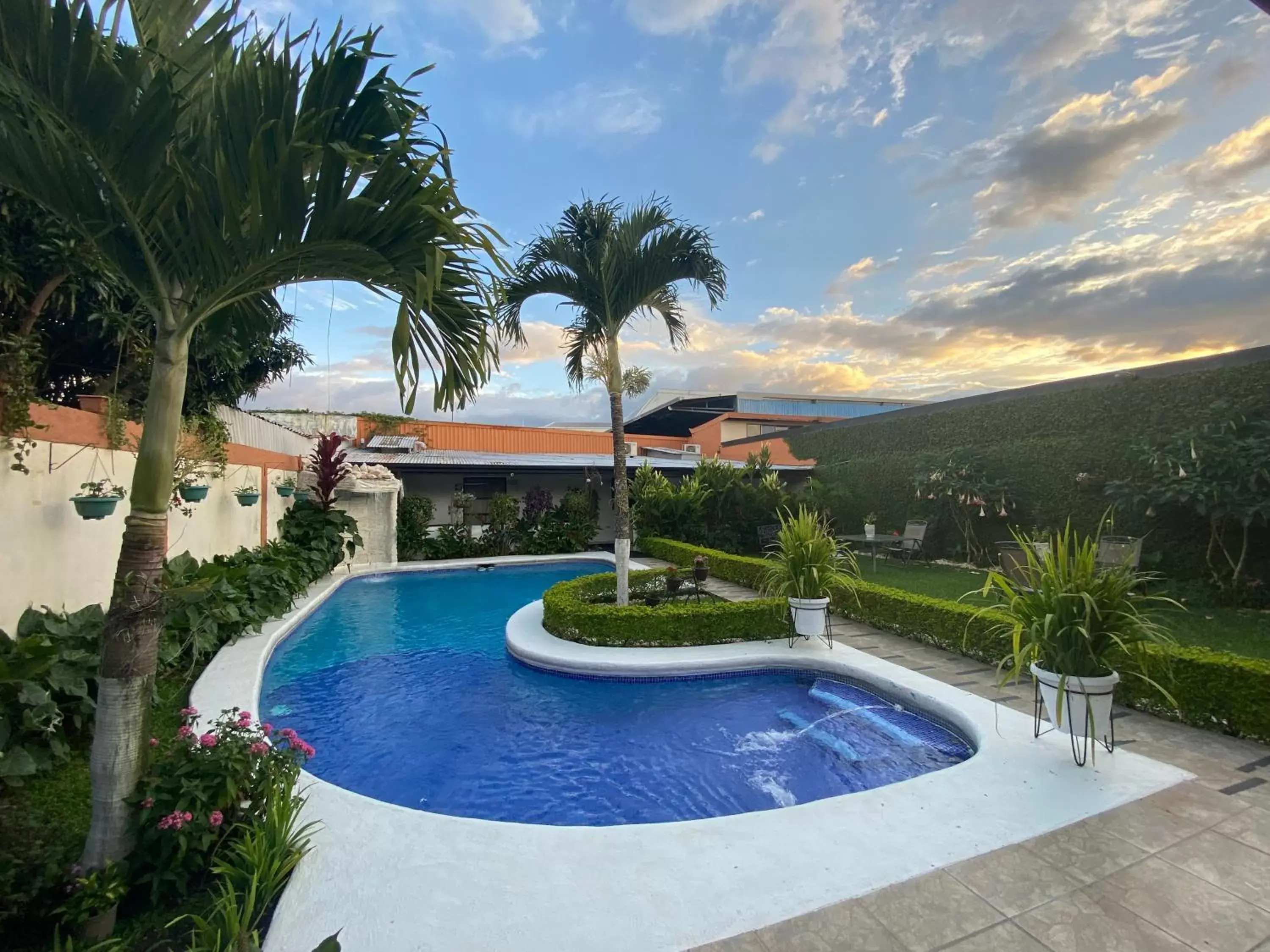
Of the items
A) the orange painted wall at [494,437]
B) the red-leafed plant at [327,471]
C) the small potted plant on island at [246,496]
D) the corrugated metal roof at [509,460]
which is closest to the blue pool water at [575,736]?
the small potted plant on island at [246,496]

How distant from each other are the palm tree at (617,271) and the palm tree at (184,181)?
17.4 feet

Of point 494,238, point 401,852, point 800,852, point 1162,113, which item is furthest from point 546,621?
point 1162,113

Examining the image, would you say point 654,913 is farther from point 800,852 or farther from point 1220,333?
point 1220,333

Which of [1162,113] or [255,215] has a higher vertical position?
[1162,113]

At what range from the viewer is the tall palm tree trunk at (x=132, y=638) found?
2.36 m

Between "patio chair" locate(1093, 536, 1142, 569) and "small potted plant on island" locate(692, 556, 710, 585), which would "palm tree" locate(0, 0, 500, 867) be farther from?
"patio chair" locate(1093, 536, 1142, 569)

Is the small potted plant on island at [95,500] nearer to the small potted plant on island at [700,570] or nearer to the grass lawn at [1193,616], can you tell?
the small potted plant on island at [700,570]

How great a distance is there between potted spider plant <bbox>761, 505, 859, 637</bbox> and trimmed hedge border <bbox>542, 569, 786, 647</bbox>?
43 centimetres

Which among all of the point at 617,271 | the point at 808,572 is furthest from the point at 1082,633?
the point at 617,271

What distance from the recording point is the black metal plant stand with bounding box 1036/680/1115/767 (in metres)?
3.68

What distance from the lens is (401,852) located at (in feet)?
9.80

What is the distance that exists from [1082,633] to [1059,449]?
887 centimetres

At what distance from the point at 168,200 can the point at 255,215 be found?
490 millimetres

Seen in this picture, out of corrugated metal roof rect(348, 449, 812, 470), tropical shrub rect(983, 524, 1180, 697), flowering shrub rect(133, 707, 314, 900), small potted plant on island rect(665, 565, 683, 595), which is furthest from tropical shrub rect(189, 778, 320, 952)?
corrugated metal roof rect(348, 449, 812, 470)
